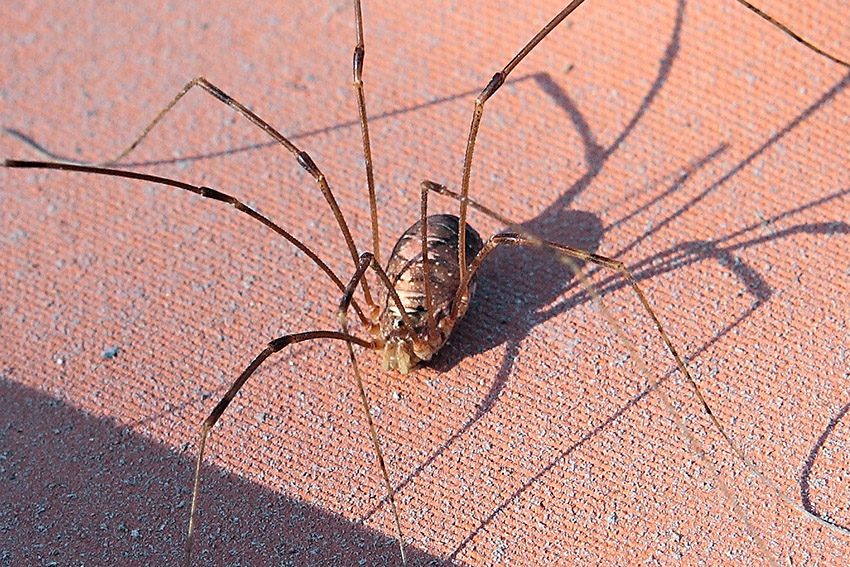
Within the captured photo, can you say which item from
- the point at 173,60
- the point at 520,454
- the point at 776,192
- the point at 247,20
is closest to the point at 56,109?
the point at 173,60

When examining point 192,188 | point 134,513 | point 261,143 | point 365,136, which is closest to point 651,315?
point 365,136

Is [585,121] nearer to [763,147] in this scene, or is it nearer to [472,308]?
[763,147]

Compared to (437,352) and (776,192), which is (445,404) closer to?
(437,352)

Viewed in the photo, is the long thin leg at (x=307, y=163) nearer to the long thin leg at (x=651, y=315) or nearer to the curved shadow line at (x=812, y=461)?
the long thin leg at (x=651, y=315)

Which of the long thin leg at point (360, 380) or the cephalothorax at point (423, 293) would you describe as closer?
the long thin leg at point (360, 380)

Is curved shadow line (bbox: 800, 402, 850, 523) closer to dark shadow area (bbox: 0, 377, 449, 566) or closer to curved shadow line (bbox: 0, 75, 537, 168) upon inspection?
dark shadow area (bbox: 0, 377, 449, 566)

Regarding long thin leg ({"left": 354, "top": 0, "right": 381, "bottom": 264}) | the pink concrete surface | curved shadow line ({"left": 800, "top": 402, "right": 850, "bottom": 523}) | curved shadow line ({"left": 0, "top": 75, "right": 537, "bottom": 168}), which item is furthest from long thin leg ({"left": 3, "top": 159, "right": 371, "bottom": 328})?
curved shadow line ({"left": 800, "top": 402, "right": 850, "bottom": 523})

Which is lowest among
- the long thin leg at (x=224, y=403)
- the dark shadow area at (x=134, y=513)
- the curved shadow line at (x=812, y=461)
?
the dark shadow area at (x=134, y=513)

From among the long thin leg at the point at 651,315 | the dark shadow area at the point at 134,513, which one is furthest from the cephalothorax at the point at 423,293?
the dark shadow area at the point at 134,513
